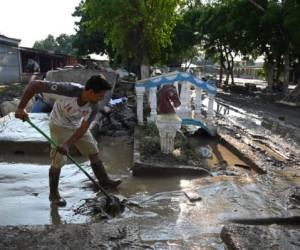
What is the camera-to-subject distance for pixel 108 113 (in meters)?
11.1

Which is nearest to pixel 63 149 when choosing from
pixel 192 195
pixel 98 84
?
pixel 98 84

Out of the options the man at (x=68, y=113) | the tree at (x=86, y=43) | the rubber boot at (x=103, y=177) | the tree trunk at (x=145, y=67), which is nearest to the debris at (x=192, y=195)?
the rubber boot at (x=103, y=177)

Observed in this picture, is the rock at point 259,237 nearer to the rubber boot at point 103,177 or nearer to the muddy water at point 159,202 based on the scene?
the muddy water at point 159,202

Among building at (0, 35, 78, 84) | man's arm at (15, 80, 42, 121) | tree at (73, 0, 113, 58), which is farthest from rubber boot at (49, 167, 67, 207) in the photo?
tree at (73, 0, 113, 58)

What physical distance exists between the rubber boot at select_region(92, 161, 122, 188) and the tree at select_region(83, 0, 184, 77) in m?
12.4

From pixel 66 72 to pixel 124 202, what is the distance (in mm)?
9496

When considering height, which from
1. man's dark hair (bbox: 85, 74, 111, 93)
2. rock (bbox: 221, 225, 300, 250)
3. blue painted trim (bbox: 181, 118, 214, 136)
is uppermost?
man's dark hair (bbox: 85, 74, 111, 93)

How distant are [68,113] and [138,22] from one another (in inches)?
545

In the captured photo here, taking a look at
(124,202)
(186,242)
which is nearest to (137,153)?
(124,202)

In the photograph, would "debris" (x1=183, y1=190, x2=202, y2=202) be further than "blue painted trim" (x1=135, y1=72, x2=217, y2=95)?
No

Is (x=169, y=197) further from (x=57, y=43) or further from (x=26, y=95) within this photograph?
(x=57, y=43)

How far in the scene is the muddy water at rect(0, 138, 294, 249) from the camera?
4.21 metres

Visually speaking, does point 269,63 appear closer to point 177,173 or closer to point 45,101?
point 45,101

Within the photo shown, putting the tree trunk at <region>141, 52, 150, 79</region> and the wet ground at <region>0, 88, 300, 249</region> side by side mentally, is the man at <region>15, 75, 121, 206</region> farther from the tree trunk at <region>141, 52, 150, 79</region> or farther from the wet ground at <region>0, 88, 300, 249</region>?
the tree trunk at <region>141, 52, 150, 79</region>
